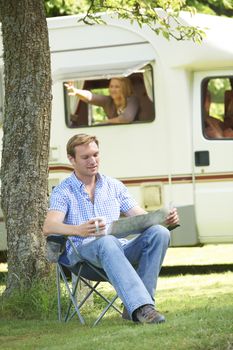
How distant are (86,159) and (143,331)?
1.36 meters

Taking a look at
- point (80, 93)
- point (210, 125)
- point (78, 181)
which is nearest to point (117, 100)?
point (80, 93)

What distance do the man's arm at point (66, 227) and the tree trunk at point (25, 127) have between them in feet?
3.57

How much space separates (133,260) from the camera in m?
6.68

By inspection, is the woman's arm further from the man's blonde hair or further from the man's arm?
the man's arm

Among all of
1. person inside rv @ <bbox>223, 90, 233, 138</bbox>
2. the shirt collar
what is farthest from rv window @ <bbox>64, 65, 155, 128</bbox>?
the shirt collar

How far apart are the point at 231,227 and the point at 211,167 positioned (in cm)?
60

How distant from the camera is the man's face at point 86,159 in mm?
6824

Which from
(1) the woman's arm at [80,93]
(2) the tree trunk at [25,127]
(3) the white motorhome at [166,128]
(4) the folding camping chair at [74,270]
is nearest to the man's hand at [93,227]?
(4) the folding camping chair at [74,270]

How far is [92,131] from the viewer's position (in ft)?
34.4

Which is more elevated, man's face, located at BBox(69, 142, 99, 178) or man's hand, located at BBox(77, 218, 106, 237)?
man's face, located at BBox(69, 142, 99, 178)

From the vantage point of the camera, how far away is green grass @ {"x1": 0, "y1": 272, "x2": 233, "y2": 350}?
549cm

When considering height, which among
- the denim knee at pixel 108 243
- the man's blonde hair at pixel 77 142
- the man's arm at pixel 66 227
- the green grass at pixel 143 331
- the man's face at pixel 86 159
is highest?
the man's blonde hair at pixel 77 142

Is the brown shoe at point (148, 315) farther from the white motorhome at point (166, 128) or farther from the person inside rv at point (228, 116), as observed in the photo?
the person inside rv at point (228, 116)

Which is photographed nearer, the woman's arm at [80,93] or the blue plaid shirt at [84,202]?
the blue plaid shirt at [84,202]
